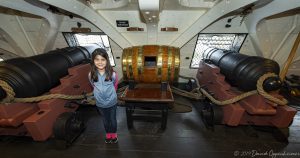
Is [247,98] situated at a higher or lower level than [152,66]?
lower

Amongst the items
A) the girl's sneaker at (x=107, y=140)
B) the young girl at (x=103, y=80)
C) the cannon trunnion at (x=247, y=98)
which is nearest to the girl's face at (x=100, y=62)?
the young girl at (x=103, y=80)

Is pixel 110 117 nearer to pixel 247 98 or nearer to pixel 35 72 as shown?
pixel 35 72

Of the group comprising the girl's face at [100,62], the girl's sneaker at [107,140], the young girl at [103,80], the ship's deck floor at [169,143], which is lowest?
the ship's deck floor at [169,143]

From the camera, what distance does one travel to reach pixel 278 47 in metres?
3.58

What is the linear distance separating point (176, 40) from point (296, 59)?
3.46m

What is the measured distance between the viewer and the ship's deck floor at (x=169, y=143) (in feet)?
6.71

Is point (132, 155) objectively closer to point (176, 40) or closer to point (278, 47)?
point (176, 40)

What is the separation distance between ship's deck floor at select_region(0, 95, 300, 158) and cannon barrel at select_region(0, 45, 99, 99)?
3.00 ft

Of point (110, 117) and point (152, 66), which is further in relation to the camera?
point (152, 66)

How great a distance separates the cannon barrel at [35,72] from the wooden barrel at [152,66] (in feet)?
4.15

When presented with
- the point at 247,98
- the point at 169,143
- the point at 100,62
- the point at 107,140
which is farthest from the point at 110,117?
the point at 247,98

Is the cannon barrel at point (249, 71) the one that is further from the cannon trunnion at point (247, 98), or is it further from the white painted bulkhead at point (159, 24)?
the white painted bulkhead at point (159, 24)

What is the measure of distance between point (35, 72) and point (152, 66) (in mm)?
1843

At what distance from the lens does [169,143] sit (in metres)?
2.24
